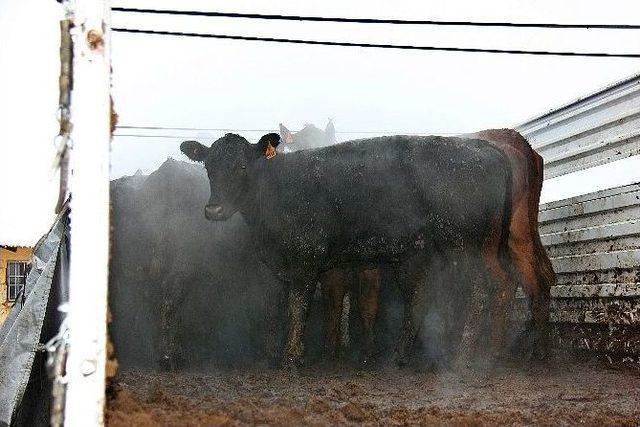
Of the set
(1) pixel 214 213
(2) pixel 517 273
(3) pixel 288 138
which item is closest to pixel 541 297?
(2) pixel 517 273

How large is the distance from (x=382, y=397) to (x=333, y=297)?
10.9 ft

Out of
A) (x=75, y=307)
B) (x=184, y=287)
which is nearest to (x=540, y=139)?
(x=184, y=287)

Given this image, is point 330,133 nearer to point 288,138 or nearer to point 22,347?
point 288,138

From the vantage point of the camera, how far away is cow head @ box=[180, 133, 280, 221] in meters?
6.43

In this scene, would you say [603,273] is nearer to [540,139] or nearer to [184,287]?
[540,139]

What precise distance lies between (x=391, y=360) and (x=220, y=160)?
8.84 feet

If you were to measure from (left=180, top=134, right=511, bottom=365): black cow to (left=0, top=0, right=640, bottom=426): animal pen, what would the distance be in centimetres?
75

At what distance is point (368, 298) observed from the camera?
7418 millimetres

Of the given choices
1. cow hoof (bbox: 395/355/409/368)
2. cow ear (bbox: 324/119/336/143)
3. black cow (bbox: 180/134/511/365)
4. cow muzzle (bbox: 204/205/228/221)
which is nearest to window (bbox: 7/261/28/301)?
cow ear (bbox: 324/119/336/143)

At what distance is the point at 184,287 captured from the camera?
22.5 ft

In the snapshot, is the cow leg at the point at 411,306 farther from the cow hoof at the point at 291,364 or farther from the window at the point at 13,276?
the window at the point at 13,276

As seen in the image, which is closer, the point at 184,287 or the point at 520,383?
the point at 520,383

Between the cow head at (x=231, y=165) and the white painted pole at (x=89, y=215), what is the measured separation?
427cm

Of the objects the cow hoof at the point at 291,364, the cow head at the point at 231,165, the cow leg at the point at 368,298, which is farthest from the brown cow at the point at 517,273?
the cow head at the point at 231,165
